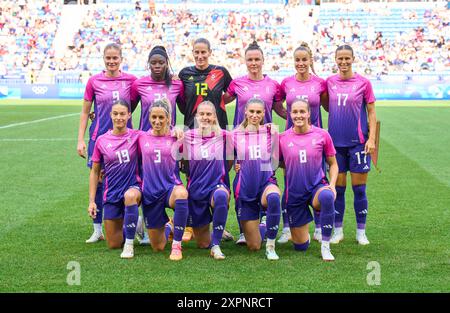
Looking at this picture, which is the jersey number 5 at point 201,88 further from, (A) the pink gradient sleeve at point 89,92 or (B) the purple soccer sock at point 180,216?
(B) the purple soccer sock at point 180,216

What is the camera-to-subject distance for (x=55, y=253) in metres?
6.34

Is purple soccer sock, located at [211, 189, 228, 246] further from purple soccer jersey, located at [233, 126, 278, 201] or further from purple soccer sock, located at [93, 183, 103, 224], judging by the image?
purple soccer sock, located at [93, 183, 103, 224]

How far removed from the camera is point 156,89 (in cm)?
694

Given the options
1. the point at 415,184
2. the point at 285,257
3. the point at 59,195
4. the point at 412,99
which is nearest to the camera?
the point at 285,257

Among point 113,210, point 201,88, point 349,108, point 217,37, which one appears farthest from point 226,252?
point 217,37

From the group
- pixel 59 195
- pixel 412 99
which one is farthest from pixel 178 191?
pixel 412 99

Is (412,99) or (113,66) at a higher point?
(113,66)

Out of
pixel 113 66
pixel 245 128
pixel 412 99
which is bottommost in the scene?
pixel 412 99

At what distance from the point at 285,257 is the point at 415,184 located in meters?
4.63

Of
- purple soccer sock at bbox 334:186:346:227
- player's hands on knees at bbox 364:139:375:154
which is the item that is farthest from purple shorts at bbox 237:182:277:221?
player's hands on knees at bbox 364:139:375:154

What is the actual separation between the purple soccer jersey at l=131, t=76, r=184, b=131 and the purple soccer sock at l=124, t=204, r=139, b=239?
0.97 m

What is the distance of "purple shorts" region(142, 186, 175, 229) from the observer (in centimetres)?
646

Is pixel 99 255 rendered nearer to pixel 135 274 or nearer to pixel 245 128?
pixel 135 274

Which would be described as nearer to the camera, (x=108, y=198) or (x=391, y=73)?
(x=108, y=198)
